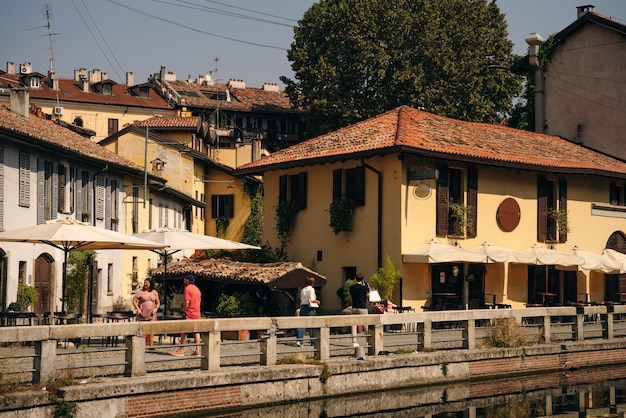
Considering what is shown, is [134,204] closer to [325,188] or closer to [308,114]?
[325,188]

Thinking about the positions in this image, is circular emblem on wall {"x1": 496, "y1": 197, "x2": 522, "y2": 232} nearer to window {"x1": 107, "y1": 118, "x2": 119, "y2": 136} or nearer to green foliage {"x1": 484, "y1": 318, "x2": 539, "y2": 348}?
green foliage {"x1": 484, "y1": 318, "x2": 539, "y2": 348}

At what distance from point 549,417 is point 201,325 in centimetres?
688

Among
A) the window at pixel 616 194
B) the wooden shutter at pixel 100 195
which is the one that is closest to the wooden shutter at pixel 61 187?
the wooden shutter at pixel 100 195

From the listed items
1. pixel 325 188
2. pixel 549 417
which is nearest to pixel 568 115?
pixel 325 188

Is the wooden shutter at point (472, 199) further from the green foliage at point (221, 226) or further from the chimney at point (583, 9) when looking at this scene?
the green foliage at point (221, 226)

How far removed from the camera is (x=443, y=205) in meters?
30.5

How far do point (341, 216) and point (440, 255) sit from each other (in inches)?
151

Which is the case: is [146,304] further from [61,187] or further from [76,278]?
[76,278]

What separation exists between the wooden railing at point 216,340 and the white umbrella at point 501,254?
3818 millimetres

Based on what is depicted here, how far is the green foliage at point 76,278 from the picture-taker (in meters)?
33.8

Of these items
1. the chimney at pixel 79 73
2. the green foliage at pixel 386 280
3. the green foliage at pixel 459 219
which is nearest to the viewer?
the green foliage at pixel 386 280

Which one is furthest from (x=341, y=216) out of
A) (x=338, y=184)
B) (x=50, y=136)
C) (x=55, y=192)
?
(x=50, y=136)

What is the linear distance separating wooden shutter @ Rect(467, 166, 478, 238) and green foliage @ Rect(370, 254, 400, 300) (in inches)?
135

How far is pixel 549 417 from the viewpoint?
19500mm
